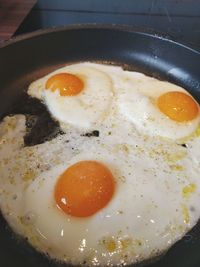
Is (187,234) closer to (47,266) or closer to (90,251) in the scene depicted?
(90,251)

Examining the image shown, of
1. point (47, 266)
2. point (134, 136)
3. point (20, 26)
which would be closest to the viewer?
point (47, 266)

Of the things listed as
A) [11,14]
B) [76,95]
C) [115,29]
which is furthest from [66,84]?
[11,14]

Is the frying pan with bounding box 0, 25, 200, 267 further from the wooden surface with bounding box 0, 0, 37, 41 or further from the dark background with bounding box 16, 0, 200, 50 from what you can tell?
the dark background with bounding box 16, 0, 200, 50

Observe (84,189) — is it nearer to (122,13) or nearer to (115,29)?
(115,29)

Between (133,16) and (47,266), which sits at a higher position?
Result: (133,16)

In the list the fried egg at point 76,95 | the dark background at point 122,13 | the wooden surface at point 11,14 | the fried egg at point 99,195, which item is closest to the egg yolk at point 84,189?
the fried egg at point 99,195

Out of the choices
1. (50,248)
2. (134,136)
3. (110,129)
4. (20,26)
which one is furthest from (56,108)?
(20,26)

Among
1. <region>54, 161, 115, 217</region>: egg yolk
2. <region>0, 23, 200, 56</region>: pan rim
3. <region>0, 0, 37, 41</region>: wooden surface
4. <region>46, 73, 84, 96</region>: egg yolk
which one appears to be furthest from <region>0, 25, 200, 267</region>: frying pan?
<region>54, 161, 115, 217</region>: egg yolk

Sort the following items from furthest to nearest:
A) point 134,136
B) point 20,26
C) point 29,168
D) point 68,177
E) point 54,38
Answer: point 20,26
point 54,38
point 134,136
point 29,168
point 68,177
